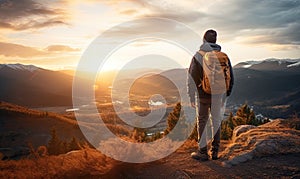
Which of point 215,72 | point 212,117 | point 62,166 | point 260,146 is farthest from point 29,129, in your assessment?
point 215,72

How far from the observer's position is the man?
733cm

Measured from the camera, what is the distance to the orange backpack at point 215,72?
694 centimetres

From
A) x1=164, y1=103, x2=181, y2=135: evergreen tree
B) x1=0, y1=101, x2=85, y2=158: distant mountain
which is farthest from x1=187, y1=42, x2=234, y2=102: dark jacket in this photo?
x1=0, y1=101, x2=85, y2=158: distant mountain

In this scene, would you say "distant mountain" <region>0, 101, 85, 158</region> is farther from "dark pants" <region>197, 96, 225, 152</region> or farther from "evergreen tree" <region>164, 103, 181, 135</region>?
"dark pants" <region>197, 96, 225, 152</region>

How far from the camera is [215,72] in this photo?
701cm

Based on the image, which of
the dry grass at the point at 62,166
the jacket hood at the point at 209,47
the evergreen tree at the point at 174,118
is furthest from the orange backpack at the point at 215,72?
the evergreen tree at the point at 174,118

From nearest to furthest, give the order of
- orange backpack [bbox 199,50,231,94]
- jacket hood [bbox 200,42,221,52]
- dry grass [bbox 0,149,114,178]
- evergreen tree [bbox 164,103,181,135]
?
dry grass [bbox 0,149,114,178], orange backpack [bbox 199,50,231,94], jacket hood [bbox 200,42,221,52], evergreen tree [bbox 164,103,181,135]

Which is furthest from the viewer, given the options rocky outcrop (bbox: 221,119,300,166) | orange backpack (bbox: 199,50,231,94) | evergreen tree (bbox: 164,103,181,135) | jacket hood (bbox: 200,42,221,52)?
evergreen tree (bbox: 164,103,181,135)

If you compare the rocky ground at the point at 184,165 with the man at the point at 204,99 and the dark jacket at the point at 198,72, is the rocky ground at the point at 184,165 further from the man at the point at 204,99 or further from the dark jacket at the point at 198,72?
the dark jacket at the point at 198,72

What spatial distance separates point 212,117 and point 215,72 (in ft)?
4.13

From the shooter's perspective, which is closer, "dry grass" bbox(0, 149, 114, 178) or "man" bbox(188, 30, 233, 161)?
"dry grass" bbox(0, 149, 114, 178)

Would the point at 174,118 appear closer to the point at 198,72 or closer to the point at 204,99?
the point at 204,99

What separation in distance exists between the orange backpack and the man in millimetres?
147

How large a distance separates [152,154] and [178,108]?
24.8 m
